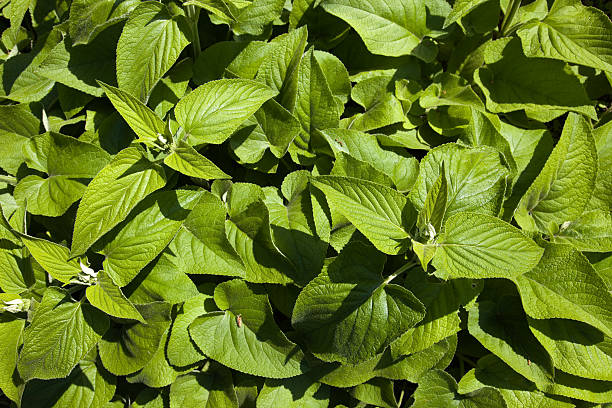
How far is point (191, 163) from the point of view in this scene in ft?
6.40

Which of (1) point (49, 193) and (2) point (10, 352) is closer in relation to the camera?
(2) point (10, 352)

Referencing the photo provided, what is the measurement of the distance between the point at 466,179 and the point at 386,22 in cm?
109

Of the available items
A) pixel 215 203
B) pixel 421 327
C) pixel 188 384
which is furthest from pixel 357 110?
pixel 188 384

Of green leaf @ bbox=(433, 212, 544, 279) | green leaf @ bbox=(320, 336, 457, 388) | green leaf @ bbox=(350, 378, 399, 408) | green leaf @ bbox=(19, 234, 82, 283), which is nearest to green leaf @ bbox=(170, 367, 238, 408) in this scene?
green leaf @ bbox=(320, 336, 457, 388)

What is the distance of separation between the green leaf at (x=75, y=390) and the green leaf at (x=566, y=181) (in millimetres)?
2274

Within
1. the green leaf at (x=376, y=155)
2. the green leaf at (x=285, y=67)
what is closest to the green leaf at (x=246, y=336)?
the green leaf at (x=376, y=155)

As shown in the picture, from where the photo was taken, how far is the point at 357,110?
2955 millimetres

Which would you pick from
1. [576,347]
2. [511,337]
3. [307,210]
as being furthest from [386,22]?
[576,347]

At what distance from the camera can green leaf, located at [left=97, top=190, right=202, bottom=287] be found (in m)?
2.13

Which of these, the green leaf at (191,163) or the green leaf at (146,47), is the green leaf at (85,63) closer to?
the green leaf at (146,47)

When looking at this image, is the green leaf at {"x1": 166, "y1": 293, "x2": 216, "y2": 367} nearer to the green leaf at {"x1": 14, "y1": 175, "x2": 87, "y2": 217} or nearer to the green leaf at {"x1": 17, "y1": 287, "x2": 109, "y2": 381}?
the green leaf at {"x1": 17, "y1": 287, "x2": 109, "y2": 381}

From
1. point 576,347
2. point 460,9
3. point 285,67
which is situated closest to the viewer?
point 576,347

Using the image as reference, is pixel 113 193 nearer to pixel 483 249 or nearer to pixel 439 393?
pixel 483 249

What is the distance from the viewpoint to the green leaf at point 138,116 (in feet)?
6.29
